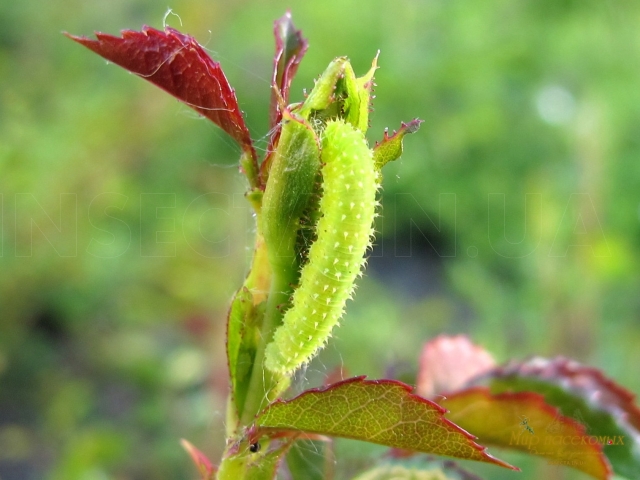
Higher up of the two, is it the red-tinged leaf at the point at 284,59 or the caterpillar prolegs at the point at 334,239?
the red-tinged leaf at the point at 284,59

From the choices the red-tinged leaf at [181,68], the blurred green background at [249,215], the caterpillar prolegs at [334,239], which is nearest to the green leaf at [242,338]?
the caterpillar prolegs at [334,239]

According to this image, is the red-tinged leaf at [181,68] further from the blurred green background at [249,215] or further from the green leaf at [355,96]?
the blurred green background at [249,215]

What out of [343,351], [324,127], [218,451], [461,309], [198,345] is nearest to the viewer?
[324,127]

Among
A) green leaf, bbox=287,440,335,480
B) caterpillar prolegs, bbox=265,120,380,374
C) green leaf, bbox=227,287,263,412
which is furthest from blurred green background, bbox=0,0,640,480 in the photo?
green leaf, bbox=227,287,263,412

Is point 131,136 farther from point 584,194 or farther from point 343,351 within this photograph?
point 584,194

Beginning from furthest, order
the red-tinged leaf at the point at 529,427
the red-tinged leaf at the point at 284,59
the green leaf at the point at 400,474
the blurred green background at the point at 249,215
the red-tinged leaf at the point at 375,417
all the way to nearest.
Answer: the blurred green background at the point at 249,215
the green leaf at the point at 400,474
the red-tinged leaf at the point at 529,427
the red-tinged leaf at the point at 284,59
the red-tinged leaf at the point at 375,417

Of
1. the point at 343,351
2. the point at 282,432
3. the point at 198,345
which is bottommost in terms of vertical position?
the point at 282,432

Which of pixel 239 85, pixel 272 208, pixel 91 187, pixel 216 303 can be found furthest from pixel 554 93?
pixel 272 208

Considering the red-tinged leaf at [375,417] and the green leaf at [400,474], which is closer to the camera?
the red-tinged leaf at [375,417]
